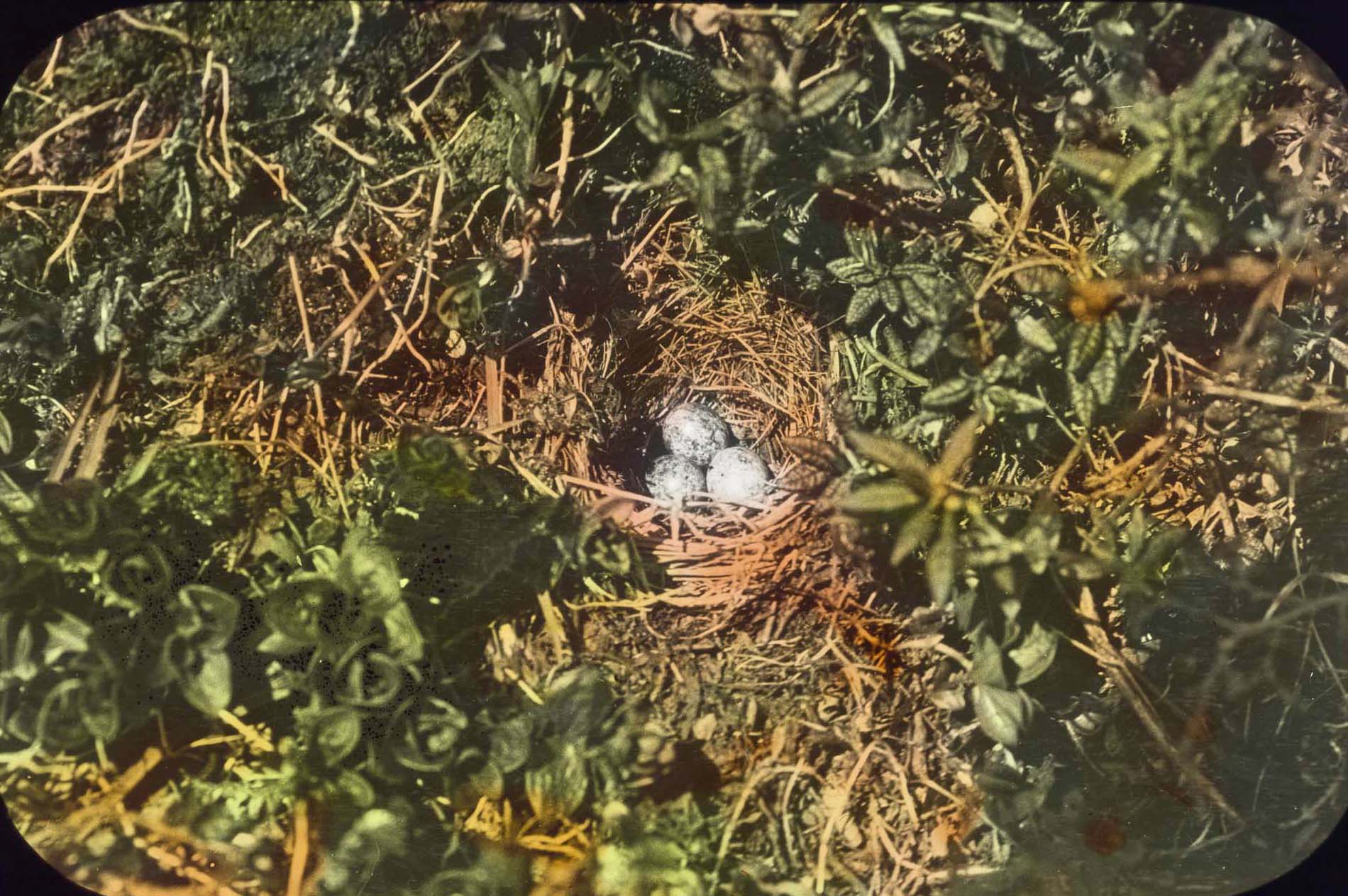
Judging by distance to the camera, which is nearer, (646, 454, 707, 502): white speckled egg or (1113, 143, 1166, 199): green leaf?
(1113, 143, 1166, 199): green leaf

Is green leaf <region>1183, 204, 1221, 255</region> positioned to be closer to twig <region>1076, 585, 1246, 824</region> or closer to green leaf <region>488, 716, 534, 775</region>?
twig <region>1076, 585, 1246, 824</region>

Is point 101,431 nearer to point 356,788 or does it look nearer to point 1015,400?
point 356,788

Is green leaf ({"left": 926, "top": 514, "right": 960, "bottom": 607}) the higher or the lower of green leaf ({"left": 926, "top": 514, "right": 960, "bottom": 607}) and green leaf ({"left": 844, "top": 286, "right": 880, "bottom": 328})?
Answer: the lower

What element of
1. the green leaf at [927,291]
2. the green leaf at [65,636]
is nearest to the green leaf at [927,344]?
the green leaf at [927,291]

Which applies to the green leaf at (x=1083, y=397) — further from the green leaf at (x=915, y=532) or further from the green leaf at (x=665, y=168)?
the green leaf at (x=665, y=168)

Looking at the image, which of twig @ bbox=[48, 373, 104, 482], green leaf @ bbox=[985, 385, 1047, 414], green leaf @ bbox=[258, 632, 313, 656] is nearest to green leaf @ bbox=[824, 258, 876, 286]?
green leaf @ bbox=[985, 385, 1047, 414]

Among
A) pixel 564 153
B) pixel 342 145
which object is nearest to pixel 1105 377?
pixel 564 153

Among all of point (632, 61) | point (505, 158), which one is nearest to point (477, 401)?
point (505, 158)
